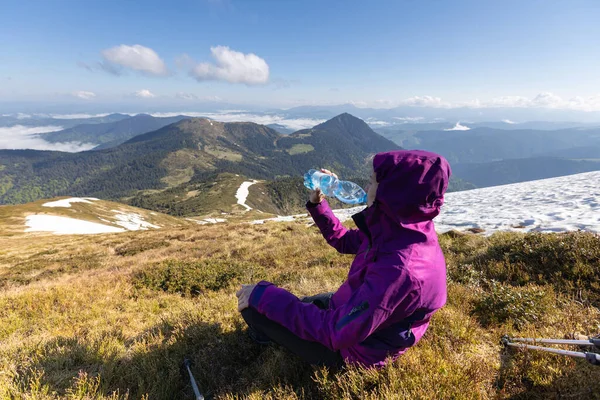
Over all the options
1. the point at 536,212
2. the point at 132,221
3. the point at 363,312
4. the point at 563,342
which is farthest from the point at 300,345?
the point at 132,221

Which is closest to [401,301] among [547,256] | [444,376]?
[444,376]

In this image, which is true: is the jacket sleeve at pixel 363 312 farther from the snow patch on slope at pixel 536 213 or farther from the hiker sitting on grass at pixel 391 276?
the snow patch on slope at pixel 536 213

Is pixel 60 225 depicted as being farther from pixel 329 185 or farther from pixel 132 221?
pixel 329 185

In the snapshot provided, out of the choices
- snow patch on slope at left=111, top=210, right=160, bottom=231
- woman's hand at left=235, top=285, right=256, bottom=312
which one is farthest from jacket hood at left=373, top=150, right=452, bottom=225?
snow patch on slope at left=111, top=210, right=160, bottom=231

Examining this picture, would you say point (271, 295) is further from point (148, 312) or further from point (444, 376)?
point (148, 312)

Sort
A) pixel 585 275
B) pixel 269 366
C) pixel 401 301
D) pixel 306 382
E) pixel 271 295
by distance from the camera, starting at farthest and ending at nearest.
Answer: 1. pixel 585 275
2. pixel 269 366
3. pixel 306 382
4. pixel 271 295
5. pixel 401 301

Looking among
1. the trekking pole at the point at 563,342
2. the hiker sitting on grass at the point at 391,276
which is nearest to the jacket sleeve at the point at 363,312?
the hiker sitting on grass at the point at 391,276

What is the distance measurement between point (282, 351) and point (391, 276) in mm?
2466

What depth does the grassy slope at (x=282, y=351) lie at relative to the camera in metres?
3.04

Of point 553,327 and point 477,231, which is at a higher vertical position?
point 553,327

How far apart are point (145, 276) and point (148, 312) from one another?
3.09m

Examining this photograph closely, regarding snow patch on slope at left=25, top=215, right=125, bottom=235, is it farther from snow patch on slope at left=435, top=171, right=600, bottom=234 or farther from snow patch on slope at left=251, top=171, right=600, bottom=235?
snow patch on slope at left=435, top=171, right=600, bottom=234

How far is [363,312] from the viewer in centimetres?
226

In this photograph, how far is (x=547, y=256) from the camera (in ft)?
21.5
